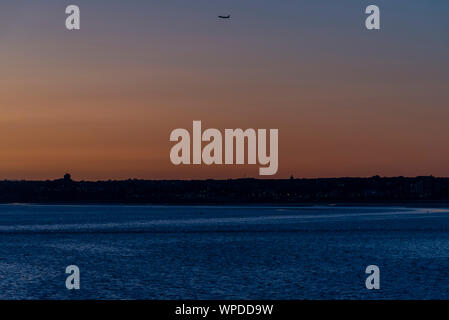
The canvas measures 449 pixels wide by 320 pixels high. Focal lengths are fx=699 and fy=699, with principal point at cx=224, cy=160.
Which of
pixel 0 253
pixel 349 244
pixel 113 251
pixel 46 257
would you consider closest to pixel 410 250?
pixel 349 244

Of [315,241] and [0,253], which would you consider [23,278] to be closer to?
[0,253]

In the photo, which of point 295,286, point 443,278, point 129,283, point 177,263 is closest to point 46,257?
point 177,263

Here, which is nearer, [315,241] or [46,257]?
[46,257]

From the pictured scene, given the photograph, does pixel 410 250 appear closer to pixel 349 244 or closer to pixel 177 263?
pixel 349 244

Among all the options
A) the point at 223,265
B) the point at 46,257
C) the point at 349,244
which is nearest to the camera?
the point at 223,265

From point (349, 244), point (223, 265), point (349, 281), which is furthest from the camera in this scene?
point (349, 244)

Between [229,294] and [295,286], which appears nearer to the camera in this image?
[229,294]
